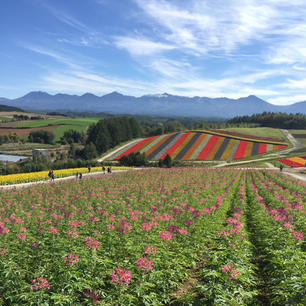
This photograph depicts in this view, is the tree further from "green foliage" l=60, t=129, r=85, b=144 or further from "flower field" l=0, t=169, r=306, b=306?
"flower field" l=0, t=169, r=306, b=306

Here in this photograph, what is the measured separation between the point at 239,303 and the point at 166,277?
2094mm

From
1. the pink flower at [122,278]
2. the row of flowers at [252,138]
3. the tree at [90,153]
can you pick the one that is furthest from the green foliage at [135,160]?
the pink flower at [122,278]

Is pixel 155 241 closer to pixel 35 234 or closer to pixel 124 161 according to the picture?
pixel 35 234

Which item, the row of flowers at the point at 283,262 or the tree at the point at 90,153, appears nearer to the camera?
Answer: the row of flowers at the point at 283,262

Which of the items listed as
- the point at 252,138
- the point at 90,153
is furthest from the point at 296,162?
the point at 90,153

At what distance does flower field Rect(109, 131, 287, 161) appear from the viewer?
66.4 meters

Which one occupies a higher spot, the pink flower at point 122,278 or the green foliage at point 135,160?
the pink flower at point 122,278

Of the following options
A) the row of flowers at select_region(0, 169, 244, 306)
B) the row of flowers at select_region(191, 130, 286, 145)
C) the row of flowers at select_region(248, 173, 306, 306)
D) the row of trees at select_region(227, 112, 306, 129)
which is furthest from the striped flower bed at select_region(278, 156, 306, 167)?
the row of trees at select_region(227, 112, 306, 129)

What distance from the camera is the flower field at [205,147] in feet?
218

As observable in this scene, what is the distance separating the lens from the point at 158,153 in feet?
231

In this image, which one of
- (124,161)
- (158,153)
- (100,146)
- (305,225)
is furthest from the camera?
(100,146)

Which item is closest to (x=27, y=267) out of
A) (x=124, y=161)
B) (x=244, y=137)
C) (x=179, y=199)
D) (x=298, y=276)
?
(x=298, y=276)

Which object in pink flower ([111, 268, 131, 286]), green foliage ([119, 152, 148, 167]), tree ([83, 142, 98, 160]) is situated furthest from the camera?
tree ([83, 142, 98, 160])

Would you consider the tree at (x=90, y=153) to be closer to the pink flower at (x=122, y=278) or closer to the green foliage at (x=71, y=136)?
the green foliage at (x=71, y=136)
